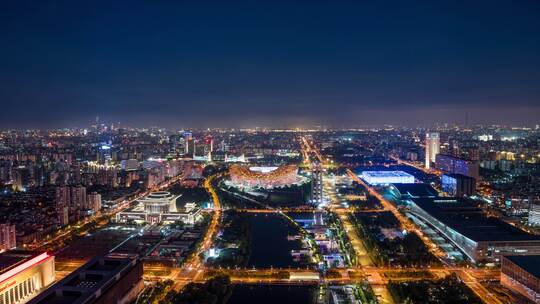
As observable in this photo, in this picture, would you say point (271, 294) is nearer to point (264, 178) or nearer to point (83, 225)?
point (83, 225)

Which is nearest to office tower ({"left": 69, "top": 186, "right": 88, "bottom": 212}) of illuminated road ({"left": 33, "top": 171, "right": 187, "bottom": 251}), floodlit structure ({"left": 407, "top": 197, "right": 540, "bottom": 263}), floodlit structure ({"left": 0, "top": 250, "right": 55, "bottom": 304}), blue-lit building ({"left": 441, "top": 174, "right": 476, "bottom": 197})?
illuminated road ({"left": 33, "top": 171, "right": 187, "bottom": 251})

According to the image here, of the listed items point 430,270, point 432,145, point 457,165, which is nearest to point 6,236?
point 430,270

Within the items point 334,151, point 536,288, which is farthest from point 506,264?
point 334,151

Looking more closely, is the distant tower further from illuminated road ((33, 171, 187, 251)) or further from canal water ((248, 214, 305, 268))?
illuminated road ((33, 171, 187, 251))

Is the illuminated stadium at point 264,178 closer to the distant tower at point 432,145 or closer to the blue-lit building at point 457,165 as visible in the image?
the blue-lit building at point 457,165

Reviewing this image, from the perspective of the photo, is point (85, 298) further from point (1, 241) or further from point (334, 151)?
point (334, 151)

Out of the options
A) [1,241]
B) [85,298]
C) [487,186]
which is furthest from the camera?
[487,186]

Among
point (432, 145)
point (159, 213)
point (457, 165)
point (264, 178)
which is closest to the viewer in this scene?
point (159, 213)
